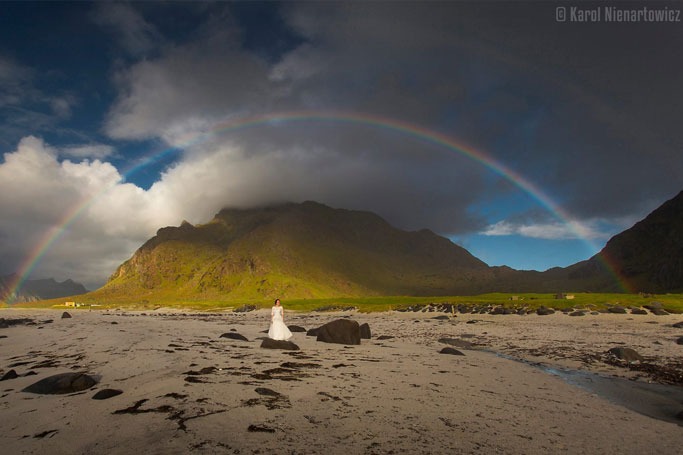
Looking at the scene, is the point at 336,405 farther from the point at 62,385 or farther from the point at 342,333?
the point at 342,333

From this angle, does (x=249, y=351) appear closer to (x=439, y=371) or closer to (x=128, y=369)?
(x=128, y=369)

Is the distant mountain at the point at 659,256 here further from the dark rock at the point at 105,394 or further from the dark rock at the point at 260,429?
the dark rock at the point at 105,394

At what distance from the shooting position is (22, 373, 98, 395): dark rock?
9906mm

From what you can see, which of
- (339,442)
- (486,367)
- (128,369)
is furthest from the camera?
(486,367)

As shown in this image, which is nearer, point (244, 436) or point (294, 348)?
point (244, 436)

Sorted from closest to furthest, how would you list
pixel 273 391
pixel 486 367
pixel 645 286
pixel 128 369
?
pixel 273 391, pixel 128 369, pixel 486 367, pixel 645 286

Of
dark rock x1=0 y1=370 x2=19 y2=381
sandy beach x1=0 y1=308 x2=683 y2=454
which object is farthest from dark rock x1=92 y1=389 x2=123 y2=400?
dark rock x1=0 y1=370 x2=19 y2=381

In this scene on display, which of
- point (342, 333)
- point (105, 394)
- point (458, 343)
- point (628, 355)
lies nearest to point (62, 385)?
point (105, 394)

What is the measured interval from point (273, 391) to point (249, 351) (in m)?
9.44

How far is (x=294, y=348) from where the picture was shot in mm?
20078

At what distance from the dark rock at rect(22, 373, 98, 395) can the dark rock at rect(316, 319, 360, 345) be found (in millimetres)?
15061

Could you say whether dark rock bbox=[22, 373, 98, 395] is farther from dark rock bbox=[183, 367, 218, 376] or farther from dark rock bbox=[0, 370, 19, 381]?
dark rock bbox=[183, 367, 218, 376]


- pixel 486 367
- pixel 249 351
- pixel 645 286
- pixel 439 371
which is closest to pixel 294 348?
pixel 249 351

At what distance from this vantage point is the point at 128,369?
13.2m
